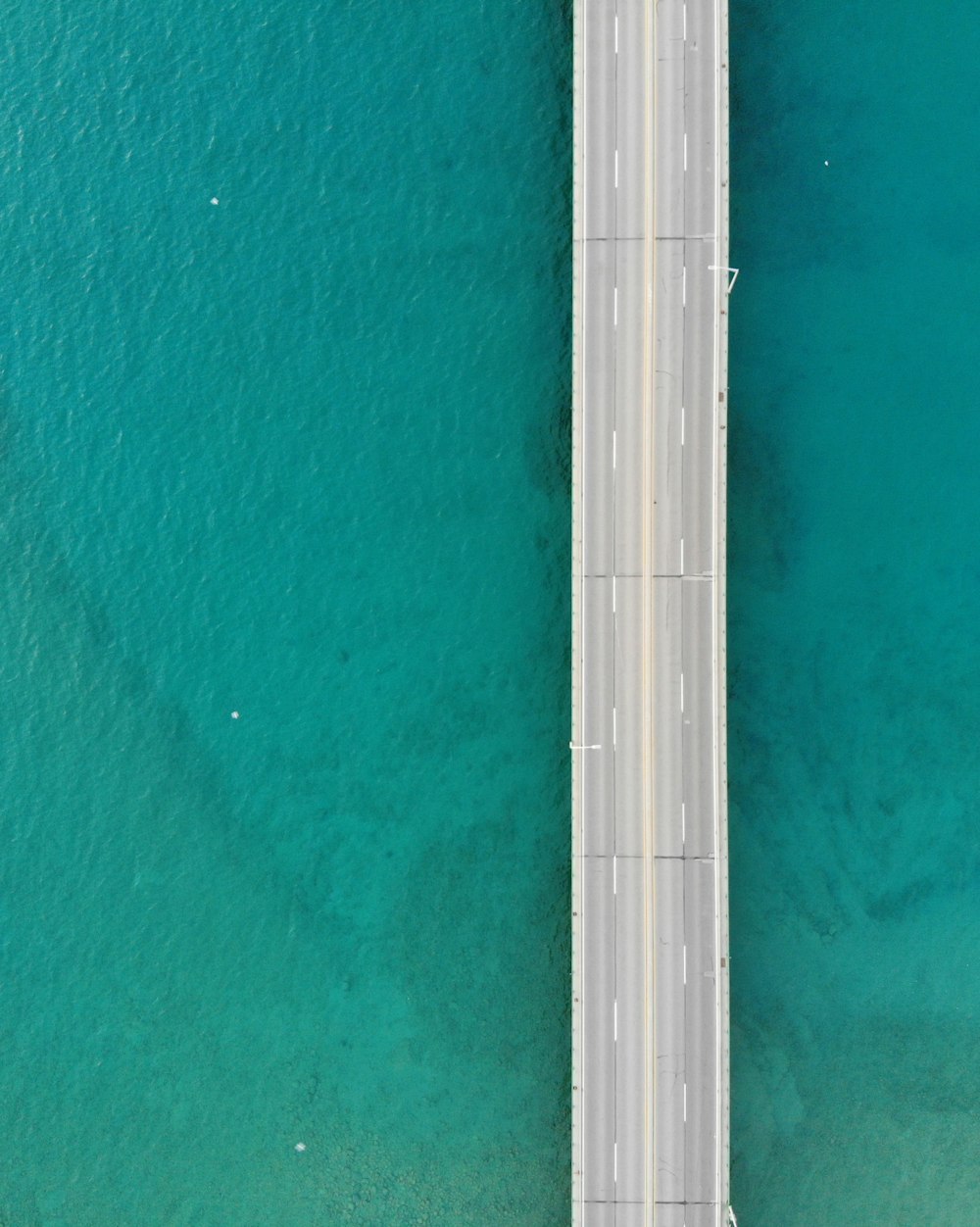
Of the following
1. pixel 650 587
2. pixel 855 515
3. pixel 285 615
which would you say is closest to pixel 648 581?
pixel 650 587

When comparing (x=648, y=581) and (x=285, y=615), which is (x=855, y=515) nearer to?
(x=648, y=581)

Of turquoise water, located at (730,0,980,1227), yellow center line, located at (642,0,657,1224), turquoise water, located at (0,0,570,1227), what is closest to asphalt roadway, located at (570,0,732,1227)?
yellow center line, located at (642,0,657,1224)

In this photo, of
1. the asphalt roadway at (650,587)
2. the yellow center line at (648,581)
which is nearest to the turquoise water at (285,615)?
the asphalt roadway at (650,587)

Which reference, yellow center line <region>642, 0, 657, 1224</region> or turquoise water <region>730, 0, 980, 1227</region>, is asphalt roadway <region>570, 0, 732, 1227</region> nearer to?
yellow center line <region>642, 0, 657, 1224</region>

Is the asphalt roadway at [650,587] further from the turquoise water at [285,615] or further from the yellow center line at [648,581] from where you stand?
the turquoise water at [285,615]

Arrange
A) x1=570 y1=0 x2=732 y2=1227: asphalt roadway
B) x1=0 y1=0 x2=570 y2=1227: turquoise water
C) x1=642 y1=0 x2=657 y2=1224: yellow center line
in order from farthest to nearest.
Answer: x1=0 y1=0 x2=570 y2=1227: turquoise water
x1=642 y1=0 x2=657 y2=1224: yellow center line
x1=570 y1=0 x2=732 y2=1227: asphalt roadway

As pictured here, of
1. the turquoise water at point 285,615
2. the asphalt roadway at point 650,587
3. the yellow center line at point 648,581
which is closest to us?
the asphalt roadway at point 650,587
